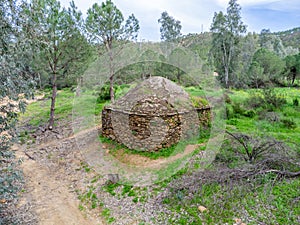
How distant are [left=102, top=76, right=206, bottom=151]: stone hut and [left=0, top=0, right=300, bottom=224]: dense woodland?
7.03 ft

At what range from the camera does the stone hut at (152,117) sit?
9.03 metres

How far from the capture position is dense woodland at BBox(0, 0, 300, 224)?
4.37 meters

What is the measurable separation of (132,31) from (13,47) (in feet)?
38.4

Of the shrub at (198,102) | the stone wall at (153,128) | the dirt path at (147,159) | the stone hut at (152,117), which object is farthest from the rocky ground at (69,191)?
the shrub at (198,102)

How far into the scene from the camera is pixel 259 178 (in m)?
5.29

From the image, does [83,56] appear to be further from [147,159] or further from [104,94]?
[147,159]

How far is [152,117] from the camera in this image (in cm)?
894

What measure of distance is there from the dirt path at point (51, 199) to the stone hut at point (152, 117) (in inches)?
120

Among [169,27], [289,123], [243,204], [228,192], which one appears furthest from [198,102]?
[169,27]

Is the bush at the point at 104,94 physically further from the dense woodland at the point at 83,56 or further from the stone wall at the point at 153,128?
the stone wall at the point at 153,128

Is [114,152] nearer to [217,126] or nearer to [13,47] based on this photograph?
[217,126]

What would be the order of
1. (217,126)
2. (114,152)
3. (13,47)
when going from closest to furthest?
(13,47), (114,152), (217,126)

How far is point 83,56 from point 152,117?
6345 mm

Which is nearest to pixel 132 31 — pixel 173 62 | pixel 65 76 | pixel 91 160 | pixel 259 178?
pixel 173 62
